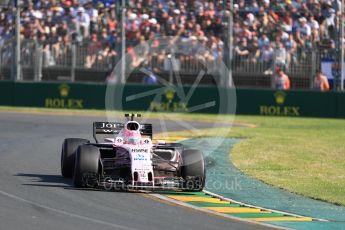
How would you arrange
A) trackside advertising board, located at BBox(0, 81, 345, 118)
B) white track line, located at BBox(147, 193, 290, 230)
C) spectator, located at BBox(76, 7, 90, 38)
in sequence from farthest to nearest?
trackside advertising board, located at BBox(0, 81, 345, 118) < spectator, located at BBox(76, 7, 90, 38) < white track line, located at BBox(147, 193, 290, 230)

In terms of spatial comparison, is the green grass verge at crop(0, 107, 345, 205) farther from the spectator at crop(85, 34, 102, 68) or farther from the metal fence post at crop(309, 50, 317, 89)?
the spectator at crop(85, 34, 102, 68)

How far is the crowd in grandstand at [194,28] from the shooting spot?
1232 inches

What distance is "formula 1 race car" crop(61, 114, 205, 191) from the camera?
14391 mm

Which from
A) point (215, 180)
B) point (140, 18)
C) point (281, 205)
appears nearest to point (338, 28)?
point (140, 18)

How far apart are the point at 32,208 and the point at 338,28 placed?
65.8ft

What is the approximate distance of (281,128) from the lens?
29266 mm

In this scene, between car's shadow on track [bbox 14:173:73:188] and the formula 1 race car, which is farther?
car's shadow on track [bbox 14:173:73:188]

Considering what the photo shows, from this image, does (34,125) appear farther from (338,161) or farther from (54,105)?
(338,161)

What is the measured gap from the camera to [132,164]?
47.3ft

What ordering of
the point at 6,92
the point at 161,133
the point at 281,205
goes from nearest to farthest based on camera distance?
the point at 281,205, the point at 161,133, the point at 6,92

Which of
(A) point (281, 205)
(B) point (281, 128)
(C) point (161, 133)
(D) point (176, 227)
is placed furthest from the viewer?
(B) point (281, 128)

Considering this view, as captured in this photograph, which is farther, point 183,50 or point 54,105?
point 54,105

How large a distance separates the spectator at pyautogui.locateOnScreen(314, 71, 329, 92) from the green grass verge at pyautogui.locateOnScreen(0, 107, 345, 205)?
1094 mm

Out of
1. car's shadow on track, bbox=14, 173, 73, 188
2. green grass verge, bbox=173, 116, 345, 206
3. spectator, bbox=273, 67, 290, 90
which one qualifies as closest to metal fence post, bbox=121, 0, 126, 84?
green grass verge, bbox=173, 116, 345, 206
